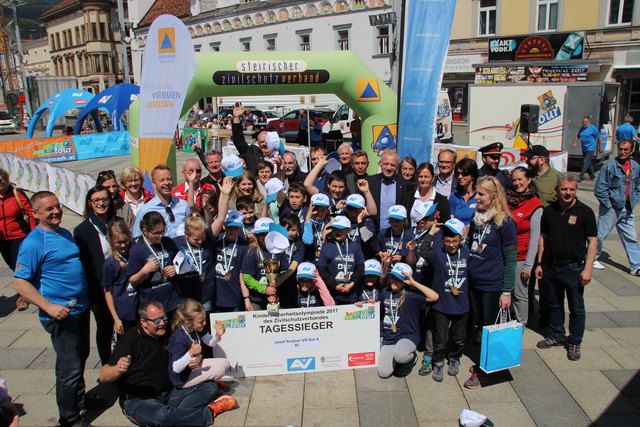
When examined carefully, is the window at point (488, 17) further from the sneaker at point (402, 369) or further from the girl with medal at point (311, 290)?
the sneaker at point (402, 369)

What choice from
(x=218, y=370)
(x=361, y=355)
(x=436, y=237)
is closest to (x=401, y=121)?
(x=436, y=237)

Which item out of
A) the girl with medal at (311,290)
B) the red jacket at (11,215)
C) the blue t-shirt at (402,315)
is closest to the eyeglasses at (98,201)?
the girl with medal at (311,290)

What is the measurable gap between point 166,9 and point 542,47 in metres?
32.6

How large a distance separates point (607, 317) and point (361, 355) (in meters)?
3.19

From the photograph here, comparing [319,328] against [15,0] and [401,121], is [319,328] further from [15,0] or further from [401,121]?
[15,0]

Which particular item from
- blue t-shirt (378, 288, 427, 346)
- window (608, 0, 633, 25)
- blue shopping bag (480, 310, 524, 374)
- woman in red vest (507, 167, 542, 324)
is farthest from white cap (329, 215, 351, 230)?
window (608, 0, 633, 25)

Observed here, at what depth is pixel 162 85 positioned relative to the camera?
857 centimetres

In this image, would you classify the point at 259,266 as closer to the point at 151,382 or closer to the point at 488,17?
the point at 151,382

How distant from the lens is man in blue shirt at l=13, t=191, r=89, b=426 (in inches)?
151

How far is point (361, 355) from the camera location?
4.93 m

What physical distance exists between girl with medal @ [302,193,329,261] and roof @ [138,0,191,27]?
4030 cm

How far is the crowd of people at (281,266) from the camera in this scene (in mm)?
4023

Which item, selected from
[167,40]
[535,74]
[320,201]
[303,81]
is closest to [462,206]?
[320,201]

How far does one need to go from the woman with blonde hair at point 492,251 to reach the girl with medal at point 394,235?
668mm
